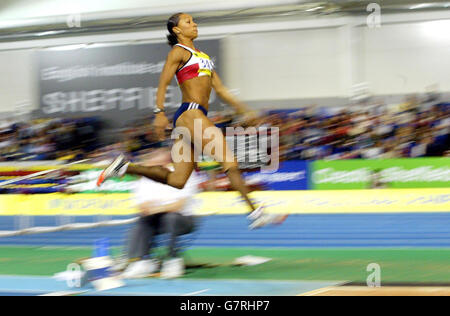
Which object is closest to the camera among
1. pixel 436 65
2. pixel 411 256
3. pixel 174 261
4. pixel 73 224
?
pixel 174 261

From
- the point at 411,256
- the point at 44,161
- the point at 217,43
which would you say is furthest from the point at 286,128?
the point at 411,256

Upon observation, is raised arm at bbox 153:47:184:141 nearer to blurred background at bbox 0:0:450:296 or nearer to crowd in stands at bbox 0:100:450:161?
blurred background at bbox 0:0:450:296

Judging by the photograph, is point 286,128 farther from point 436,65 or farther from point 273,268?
point 273,268

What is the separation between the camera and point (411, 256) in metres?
5.83

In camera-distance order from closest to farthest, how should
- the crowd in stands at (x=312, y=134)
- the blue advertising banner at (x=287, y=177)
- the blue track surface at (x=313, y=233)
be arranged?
the blue track surface at (x=313, y=233)
the blue advertising banner at (x=287, y=177)
the crowd in stands at (x=312, y=134)

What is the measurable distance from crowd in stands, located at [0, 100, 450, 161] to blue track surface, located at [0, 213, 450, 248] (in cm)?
230

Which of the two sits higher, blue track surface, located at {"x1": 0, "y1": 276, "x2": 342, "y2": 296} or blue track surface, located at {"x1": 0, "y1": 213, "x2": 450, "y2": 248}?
blue track surface, located at {"x1": 0, "y1": 213, "x2": 450, "y2": 248}

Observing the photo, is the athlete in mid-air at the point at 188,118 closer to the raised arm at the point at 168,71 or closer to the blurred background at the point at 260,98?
the raised arm at the point at 168,71

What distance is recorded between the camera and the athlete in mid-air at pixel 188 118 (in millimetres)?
4562

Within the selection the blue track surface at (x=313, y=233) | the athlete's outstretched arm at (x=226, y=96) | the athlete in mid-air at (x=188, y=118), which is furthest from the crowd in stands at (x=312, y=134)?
the athlete in mid-air at (x=188, y=118)

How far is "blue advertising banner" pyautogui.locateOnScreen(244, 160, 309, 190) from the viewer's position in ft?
35.3

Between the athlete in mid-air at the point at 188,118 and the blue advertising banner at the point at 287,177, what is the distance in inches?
237

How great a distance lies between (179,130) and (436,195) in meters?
6.22

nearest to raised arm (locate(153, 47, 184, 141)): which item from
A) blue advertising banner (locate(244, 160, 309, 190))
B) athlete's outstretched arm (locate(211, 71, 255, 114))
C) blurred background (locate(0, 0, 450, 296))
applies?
athlete's outstretched arm (locate(211, 71, 255, 114))
